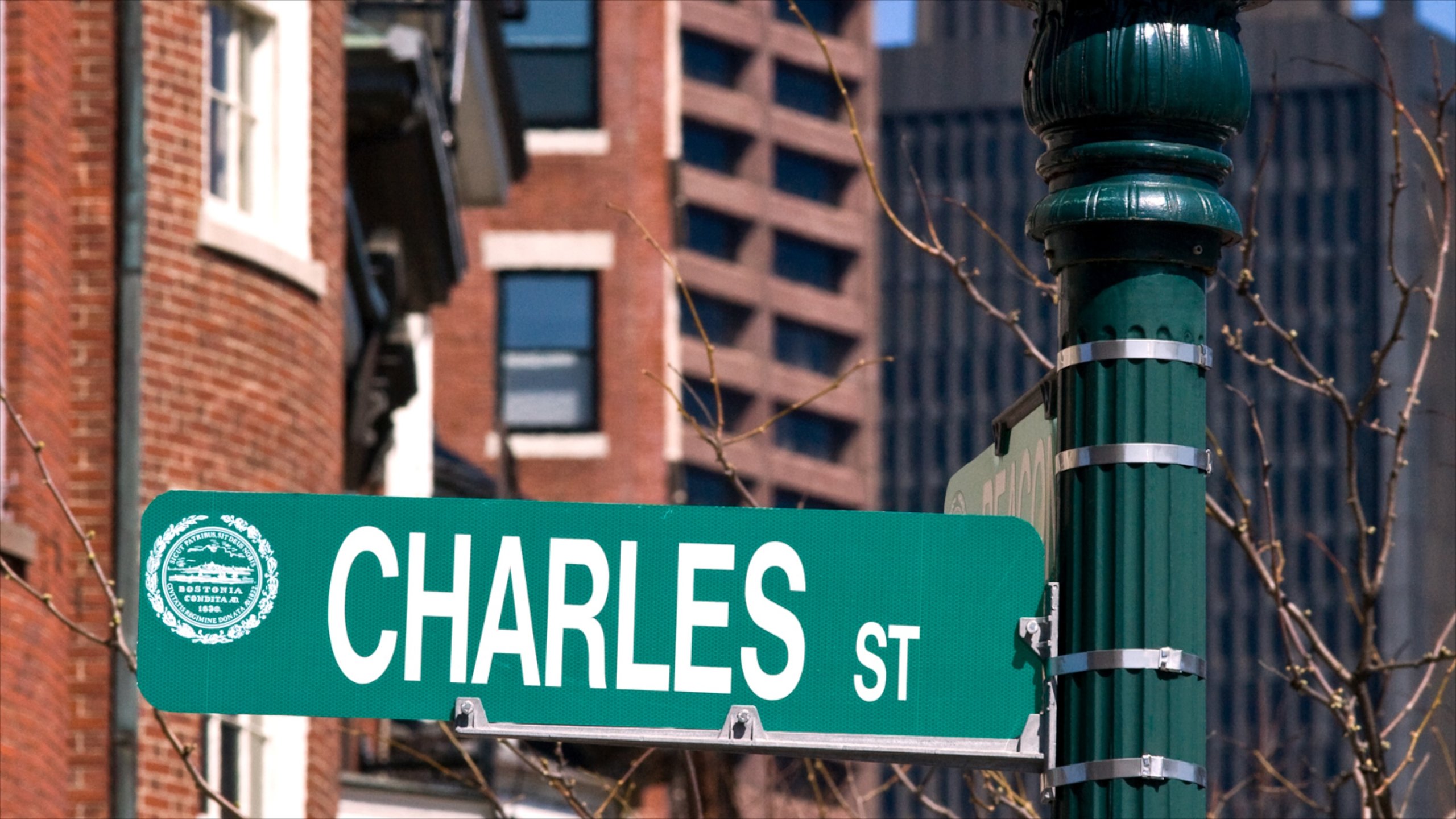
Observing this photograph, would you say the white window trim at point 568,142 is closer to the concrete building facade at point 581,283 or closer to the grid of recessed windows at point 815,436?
the concrete building facade at point 581,283

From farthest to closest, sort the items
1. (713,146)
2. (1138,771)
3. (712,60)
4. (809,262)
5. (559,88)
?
(809,262)
(712,60)
(713,146)
(559,88)
(1138,771)

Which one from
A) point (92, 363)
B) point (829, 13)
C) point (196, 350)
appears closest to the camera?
point (92, 363)

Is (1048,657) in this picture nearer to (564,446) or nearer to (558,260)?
(564,446)

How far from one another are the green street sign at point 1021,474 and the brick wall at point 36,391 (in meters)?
7.53

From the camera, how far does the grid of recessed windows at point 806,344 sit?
110875mm

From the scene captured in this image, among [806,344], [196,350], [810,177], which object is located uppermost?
[810,177]

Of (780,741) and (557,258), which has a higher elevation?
(557,258)

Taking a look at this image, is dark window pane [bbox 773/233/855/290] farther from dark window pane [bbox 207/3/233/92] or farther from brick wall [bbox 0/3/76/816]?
brick wall [bbox 0/3/76/816]

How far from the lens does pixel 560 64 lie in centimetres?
3450

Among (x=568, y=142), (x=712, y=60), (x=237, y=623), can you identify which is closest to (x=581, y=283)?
(x=568, y=142)

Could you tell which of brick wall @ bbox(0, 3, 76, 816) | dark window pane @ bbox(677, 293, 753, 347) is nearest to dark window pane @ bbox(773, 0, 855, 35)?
dark window pane @ bbox(677, 293, 753, 347)

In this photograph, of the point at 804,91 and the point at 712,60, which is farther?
the point at 804,91

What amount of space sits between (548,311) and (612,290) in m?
0.92

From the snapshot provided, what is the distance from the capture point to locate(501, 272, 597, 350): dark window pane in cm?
3341
